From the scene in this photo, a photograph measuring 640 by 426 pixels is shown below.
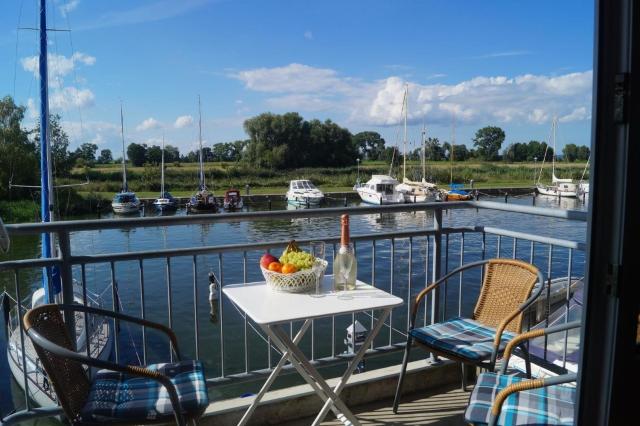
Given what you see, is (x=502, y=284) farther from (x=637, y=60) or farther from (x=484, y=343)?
(x=637, y=60)

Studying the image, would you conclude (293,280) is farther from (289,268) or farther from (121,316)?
(121,316)

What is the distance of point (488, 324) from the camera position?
3.18 m

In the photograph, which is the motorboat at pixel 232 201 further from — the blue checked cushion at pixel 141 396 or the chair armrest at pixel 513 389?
the chair armrest at pixel 513 389

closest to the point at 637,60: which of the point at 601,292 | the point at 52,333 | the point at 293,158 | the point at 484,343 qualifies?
the point at 601,292

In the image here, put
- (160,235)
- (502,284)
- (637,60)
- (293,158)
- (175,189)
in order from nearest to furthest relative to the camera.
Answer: (637,60) < (502,284) < (160,235) < (175,189) < (293,158)

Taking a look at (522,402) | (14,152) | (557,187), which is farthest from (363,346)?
(557,187)

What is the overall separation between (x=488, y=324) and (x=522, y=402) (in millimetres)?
1150

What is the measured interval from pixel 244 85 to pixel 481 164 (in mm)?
31873

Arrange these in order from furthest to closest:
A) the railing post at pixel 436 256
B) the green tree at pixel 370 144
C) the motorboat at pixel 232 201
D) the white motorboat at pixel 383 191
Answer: the green tree at pixel 370 144
the white motorboat at pixel 383 191
the motorboat at pixel 232 201
the railing post at pixel 436 256

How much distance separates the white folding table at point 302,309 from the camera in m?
2.21

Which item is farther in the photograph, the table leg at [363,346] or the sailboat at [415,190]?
the sailboat at [415,190]

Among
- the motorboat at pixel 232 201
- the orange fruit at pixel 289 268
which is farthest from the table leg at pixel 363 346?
the motorboat at pixel 232 201

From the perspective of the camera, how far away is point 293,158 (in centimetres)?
6425

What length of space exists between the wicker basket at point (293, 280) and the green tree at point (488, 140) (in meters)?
73.4
